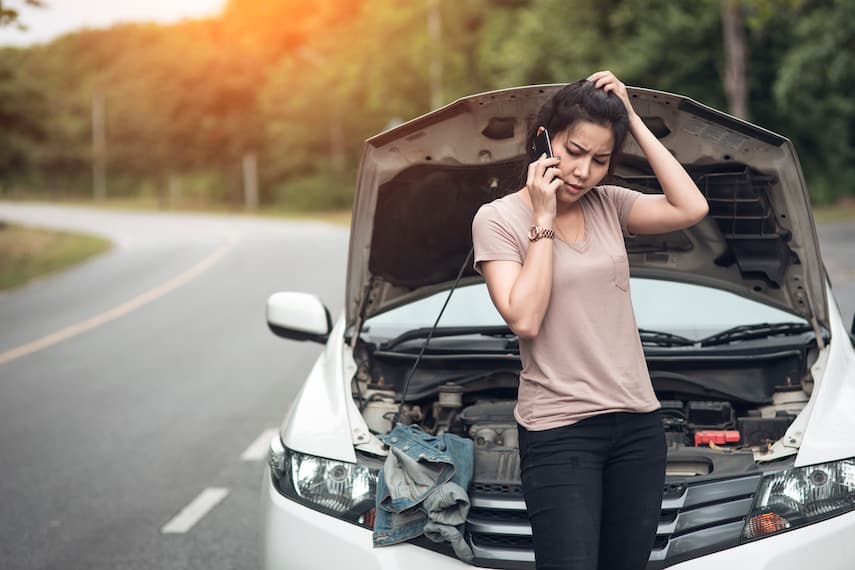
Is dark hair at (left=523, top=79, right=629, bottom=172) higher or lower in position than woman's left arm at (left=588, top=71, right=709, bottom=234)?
higher

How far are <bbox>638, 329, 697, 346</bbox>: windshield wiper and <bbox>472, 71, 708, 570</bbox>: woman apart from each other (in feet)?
4.14

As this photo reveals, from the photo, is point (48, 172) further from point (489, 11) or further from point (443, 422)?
point (443, 422)

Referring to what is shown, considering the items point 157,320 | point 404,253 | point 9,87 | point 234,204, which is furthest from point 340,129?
point 404,253

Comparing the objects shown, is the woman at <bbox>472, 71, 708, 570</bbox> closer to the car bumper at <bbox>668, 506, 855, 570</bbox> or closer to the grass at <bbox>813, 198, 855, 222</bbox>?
the car bumper at <bbox>668, 506, 855, 570</bbox>

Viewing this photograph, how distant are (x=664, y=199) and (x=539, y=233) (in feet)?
1.87

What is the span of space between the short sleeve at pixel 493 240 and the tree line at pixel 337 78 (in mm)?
14079

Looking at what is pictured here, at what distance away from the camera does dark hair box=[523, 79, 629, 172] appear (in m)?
2.62

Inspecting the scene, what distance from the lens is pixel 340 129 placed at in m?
67.6

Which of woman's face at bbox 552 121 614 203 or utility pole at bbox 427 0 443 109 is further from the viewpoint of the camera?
utility pole at bbox 427 0 443 109

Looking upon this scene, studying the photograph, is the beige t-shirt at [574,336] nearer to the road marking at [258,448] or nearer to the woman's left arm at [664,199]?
the woman's left arm at [664,199]

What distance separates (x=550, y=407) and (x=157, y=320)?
11.5m

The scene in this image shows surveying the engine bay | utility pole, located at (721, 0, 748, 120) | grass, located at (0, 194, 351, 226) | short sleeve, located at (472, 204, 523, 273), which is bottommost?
grass, located at (0, 194, 351, 226)

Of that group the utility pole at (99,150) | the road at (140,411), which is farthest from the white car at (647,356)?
the utility pole at (99,150)

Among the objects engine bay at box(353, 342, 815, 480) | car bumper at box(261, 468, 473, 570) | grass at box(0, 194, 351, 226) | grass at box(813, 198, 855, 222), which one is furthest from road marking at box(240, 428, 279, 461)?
grass at box(0, 194, 351, 226)
